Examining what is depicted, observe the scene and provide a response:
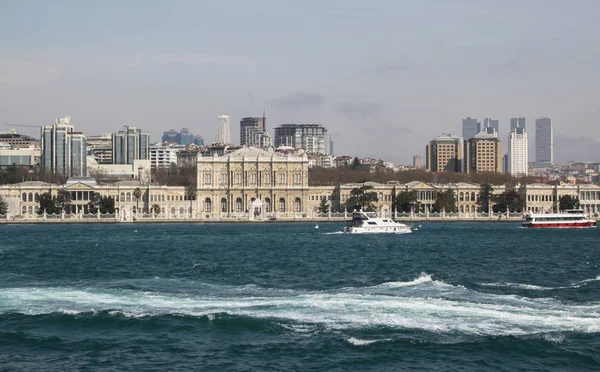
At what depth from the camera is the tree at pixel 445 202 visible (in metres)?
108

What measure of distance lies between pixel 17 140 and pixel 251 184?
89316mm

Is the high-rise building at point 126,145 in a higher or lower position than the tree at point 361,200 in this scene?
higher

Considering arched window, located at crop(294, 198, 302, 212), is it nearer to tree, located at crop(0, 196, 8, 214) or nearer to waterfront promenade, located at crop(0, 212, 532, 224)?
waterfront promenade, located at crop(0, 212, 532, 224)

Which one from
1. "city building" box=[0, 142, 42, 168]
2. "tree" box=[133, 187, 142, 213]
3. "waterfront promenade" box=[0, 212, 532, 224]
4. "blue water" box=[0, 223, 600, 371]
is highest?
"city building" box=[0, 142, 42, 168]

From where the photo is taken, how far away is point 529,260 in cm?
4459

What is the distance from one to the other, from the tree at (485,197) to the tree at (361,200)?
1268 cm

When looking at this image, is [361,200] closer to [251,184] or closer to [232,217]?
[232,217]

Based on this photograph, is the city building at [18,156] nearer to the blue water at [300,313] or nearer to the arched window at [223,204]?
the arched window at [223,204]

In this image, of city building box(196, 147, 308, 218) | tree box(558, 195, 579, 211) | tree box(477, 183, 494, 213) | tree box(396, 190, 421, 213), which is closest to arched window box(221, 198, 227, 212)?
city building box(196, 147, 308, 218)

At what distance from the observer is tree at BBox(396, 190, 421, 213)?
10575 cm

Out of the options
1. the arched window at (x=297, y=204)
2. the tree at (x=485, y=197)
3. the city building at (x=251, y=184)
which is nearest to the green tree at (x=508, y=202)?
the tree at (x=485, y=197)

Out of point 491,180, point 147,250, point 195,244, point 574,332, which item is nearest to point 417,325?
point 574,332

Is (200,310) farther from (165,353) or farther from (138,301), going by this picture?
(165,353)

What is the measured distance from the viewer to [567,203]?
112m
